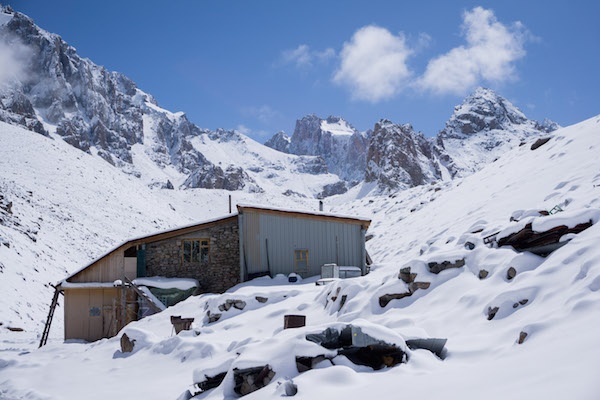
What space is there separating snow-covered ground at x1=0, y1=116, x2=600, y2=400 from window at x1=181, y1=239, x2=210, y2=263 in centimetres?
311

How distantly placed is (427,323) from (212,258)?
14698mm

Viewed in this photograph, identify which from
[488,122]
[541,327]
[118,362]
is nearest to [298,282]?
[118,362]

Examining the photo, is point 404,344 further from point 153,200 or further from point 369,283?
point 153,200

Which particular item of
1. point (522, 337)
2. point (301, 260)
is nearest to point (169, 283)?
point (301, 260)

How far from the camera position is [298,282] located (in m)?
21.6

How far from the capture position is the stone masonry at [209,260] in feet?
74.7

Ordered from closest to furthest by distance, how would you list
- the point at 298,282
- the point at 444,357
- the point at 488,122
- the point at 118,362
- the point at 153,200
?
1. the point at 444,357
2. the point at 118,362
3. the point at 298,282
4. the point at 153,200
5. the point at 488,122

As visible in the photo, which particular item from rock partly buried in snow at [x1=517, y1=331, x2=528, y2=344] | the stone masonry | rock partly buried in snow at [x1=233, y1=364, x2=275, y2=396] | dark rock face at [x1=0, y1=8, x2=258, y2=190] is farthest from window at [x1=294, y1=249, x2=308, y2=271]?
dark rock face at [x1=0, y1=8, x2=258, y2=190]

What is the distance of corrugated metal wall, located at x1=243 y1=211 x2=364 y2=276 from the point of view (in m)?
22.5

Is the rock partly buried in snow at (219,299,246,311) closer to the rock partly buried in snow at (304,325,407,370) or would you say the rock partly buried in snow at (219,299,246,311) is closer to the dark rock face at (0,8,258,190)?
the rock partly buried in snow at (304,325,407,370)

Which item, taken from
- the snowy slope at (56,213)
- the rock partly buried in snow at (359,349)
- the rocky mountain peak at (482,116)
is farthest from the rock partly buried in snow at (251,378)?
the rocky mountain peak at (482,116)

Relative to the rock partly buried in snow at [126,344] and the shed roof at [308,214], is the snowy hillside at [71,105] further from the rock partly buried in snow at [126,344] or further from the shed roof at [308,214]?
the rock partly buried in snow at [126,344]

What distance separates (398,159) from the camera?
11019cm

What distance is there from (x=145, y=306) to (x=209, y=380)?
14.2m
